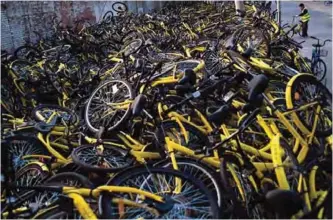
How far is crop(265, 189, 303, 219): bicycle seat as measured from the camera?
2457 millimetres

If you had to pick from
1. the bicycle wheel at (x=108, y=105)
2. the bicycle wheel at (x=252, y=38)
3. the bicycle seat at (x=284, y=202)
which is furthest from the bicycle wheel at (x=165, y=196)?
the bicycle wheel at (x=252, y=38)

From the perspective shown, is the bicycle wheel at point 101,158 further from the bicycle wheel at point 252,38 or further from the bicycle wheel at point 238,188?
the bicycle wheel at point 252,38

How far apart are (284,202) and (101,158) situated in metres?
1.87

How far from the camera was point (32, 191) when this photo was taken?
316 centimetres

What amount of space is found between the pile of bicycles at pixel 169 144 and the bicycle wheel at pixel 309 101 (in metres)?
0.01

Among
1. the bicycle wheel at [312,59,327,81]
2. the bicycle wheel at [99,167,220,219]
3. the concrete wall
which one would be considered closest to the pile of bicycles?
the bicycle wheel at [99,167,220,219]

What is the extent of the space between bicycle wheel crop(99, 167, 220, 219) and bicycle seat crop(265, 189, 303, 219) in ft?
1.40

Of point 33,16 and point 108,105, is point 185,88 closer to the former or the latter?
point 108,105

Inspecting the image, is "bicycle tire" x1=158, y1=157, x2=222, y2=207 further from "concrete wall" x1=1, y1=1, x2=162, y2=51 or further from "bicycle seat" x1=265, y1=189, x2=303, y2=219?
"concrete wall" x1=1, y1=1, x2=162, y2=51

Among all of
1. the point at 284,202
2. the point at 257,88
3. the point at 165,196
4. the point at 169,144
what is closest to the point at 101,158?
the point at 169,144

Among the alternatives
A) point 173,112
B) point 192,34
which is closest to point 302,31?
point 192,34

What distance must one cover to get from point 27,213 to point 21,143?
1.41 m

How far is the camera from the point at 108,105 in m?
4.86

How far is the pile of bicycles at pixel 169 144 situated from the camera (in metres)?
2.85
